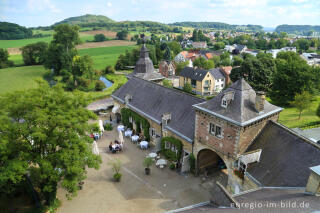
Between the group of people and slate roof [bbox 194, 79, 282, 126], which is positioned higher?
slate roof [bbox 194, 79, 282, 126]

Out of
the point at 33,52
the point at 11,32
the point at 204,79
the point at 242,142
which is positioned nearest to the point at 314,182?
the point at 242,142

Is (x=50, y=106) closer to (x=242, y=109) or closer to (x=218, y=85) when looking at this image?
(x=242, y=109)

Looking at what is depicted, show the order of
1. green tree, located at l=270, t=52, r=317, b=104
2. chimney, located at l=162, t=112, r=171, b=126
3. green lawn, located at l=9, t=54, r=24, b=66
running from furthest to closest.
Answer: green lawn, located at l=9, t=54, r=24, b=66 < green tree, located at l=270, t=52, r=317, b=104 < chimney, located at l=162, t=112, r=171, b=126

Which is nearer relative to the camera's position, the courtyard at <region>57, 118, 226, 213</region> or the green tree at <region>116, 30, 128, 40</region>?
the courtyard at <region>57, 118, 226, 213</region>

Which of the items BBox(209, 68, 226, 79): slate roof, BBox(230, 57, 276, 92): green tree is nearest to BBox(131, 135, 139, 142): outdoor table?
BBox(230, 57, 276, 92): green tree

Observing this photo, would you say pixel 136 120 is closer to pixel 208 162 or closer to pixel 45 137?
pixel 208 162

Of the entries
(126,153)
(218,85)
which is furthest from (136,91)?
(218,85)

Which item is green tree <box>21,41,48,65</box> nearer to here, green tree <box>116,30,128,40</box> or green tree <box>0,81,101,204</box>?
green tree <box>116,30,128,40</box>

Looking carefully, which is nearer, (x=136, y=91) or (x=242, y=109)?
(x=242, y=109)
